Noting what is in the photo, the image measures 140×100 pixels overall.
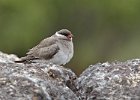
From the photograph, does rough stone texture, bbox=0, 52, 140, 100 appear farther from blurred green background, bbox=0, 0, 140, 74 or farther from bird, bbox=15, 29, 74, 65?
blurred green background, bbox=0, 0, 140, 74

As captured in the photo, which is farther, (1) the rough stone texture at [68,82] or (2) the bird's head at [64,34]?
(2) the bird's head at [64,34]

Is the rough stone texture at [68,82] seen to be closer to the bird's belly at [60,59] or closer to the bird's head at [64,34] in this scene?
the bird's belly at [60,59]

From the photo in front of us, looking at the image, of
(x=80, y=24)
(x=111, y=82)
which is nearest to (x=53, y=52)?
(x=111, y=82)

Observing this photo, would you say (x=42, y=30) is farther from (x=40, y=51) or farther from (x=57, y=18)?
(x=40, y=51)

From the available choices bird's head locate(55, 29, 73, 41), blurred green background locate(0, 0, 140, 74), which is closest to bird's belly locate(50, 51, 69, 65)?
bird's head locate(55, 29, 73, 41)

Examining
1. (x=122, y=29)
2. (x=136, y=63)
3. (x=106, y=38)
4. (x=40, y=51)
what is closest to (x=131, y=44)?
(x=106, y=38)

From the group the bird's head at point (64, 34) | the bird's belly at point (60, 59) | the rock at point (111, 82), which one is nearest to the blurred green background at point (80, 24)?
the bird's head at point (64, 34)
